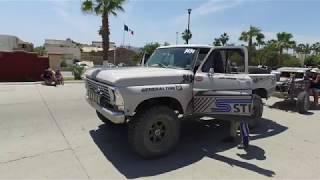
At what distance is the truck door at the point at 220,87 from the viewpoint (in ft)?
21.2

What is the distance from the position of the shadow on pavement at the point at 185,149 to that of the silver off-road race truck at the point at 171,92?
0.92 feet

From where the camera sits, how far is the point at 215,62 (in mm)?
7117

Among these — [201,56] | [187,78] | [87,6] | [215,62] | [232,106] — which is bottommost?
[232,106]

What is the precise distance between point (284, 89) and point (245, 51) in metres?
5.63

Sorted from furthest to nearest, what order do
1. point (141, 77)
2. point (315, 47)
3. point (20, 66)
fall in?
point (315, 47) → point (20, 66) → point (141, 77)

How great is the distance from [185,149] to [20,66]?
19.1 meters

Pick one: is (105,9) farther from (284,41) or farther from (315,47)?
Answer: (315,47)

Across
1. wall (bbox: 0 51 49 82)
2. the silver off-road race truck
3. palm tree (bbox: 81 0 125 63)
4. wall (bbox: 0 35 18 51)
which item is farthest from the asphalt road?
wall (bbox: 0 35 18 51)

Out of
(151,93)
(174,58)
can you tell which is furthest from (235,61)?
(151,93)

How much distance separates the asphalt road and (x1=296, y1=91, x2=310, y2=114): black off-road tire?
1.32 meters

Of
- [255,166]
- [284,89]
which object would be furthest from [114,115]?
[284,89]

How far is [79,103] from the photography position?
1155 centimetres

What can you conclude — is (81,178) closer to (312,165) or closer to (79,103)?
(312,165)

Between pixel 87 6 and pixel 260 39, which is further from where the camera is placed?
pixel 260 39
